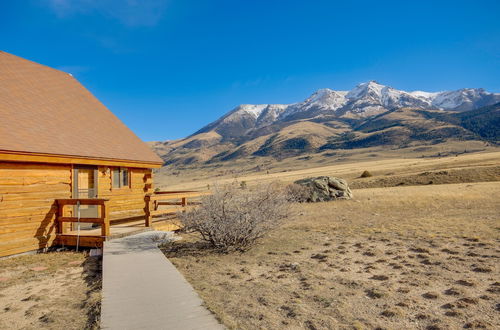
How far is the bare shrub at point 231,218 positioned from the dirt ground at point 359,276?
43 centimetres

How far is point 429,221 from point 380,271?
6984 mm

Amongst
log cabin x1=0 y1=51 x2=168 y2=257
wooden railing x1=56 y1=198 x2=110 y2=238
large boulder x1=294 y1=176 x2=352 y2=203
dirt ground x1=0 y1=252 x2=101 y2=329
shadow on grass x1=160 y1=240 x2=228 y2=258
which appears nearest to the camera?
dirt ground x1=0 y1=252 x2=101 y2=329

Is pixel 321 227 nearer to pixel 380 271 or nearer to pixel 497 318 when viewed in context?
pixel 380 271

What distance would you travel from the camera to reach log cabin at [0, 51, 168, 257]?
915cm

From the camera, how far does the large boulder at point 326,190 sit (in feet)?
70.8

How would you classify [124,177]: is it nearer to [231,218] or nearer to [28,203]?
[28,203]

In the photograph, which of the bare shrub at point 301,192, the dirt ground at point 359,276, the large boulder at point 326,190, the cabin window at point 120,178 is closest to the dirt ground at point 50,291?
the dirt ground at point 359,276

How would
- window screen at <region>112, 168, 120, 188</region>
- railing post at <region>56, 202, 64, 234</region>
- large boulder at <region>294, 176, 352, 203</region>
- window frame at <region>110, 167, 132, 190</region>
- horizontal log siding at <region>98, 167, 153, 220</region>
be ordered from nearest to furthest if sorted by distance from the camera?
railing post at <region>56, 202, 64, 234</region>, horizontal log siding at <region>98, 167, 153, 220</region>, window frame at <region>110, 167, 132, 190</region>, window screen at <region>112, 168, 120, 188</region>, large boulder at <region>294, 176, 352, 203</region>

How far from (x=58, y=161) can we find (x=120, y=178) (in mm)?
3358

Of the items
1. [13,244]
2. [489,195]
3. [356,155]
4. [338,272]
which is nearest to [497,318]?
[338,272]

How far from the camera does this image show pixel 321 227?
12.8 meters

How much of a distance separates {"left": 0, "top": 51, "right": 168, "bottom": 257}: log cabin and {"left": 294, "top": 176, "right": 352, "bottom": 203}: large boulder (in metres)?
11.2

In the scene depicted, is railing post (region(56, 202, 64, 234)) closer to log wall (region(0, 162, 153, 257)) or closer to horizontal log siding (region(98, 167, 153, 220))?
log wall (region(0, 162, 153, 257))

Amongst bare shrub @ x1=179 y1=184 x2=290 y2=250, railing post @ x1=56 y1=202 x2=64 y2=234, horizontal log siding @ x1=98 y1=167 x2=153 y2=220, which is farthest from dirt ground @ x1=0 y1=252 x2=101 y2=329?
horizontal log siding @ x1=98 y1=167 x2=153 y2=220
